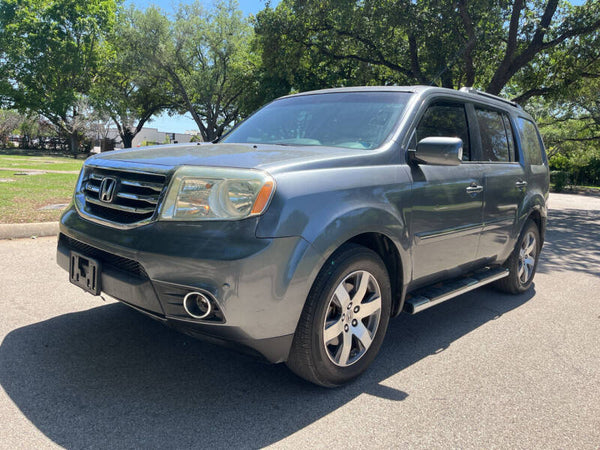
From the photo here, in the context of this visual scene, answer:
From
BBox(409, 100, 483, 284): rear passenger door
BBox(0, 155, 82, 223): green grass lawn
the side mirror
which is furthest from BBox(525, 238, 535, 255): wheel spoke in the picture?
BBox(0, 155, 82, 223): green grass lawn

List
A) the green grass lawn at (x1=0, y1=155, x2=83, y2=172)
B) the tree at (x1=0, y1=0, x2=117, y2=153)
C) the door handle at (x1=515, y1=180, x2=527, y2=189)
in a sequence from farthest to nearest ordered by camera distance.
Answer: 1. the tree at (x1=0, y1=0, x2=117, y2=153)
2. the green grass lawn at (x1=0, y1=155, x2=83, y2=172)
3. the door handle at (x1=515, y1=180, x2=527, y2=189)

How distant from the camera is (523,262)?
16.5ft

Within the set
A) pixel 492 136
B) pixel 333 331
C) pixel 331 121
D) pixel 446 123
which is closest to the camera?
pixel 333 331

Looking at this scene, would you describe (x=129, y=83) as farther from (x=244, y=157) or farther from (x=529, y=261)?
(x=244, y=157)

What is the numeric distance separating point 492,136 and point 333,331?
103 inches

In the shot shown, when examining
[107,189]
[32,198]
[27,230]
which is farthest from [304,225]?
[32,198]

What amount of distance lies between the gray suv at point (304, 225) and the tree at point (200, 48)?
2993 centimetres

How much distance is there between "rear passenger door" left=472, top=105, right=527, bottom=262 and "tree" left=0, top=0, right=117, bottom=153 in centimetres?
4107

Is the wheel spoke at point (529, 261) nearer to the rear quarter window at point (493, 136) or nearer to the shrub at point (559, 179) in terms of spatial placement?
the rear quarter window at point (493, 136)

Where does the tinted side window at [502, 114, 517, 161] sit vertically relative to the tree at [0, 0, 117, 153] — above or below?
below

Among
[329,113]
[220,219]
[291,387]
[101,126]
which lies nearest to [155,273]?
[220,219]

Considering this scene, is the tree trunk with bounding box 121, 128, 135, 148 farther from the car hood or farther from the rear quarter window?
the car hood

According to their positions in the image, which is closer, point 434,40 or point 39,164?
point 434,40

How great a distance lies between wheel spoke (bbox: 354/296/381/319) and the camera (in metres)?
2.90
